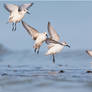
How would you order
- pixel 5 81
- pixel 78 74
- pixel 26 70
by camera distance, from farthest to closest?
pixel 26 70
pixel 78 74
pixel 5 81

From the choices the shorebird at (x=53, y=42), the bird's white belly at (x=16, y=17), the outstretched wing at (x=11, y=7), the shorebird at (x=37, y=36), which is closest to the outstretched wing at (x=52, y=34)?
the shorebird at (x=53, y=42)

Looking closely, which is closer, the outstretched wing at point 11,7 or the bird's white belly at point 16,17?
the bird's white belly at point 16,17

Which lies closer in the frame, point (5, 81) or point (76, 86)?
point (76, 86)

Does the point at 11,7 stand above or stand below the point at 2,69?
above

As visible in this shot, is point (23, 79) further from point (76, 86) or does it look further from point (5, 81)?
point (76, 86)

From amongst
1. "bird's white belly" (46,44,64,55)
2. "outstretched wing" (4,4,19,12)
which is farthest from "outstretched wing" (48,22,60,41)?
"outstretched wing" (4,4,19,12)

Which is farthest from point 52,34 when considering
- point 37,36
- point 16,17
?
point 16,17

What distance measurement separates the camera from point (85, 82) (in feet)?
81.1

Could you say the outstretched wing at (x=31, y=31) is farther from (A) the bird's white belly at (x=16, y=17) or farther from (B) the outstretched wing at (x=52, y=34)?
(B) the outstretched wing at (x=52, y=34)

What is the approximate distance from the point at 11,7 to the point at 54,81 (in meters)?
3.46

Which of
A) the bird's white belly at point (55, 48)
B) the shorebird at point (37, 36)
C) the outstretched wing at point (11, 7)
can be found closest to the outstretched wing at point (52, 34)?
the shorebird at point (37, 36)

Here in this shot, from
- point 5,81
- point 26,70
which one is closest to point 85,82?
point 5,81

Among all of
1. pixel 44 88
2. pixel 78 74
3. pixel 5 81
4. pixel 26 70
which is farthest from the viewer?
pixel 26 70

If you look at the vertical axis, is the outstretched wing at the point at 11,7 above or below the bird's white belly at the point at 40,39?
above
